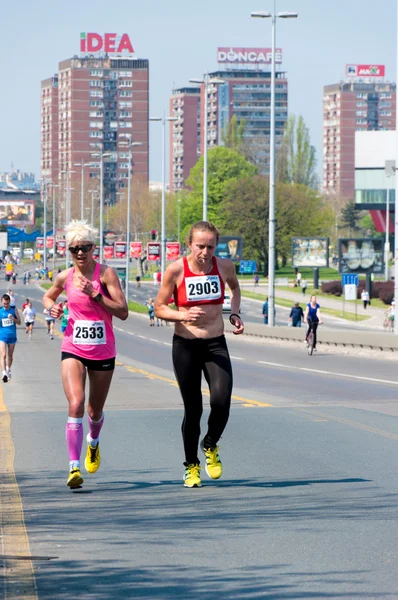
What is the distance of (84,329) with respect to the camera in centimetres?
878

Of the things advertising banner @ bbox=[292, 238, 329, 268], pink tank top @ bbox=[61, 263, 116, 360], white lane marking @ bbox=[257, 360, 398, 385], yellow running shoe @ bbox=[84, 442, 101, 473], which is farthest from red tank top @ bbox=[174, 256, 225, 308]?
advertising banner @ bbox=[292, 238, 329, 268]

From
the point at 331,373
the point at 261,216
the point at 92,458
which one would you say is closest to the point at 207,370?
the point at 92,458

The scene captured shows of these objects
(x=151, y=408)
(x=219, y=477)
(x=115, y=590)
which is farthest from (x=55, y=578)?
Answer: (x=151, y=408)

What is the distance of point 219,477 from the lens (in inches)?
365

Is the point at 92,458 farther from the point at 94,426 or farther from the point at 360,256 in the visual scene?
the point at 360,256

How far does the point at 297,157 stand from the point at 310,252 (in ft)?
253

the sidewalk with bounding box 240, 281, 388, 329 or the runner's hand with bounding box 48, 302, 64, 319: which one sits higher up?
the runner's hand with bounding box 48, 302, 64, 319

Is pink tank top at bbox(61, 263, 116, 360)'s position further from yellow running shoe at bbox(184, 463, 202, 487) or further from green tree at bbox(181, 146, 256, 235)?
green tree at bbox(181, 146, 256, 235)

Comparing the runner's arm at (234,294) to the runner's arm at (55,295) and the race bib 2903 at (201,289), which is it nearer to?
the race bib 2903 at (201,289)

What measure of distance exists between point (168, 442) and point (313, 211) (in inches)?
4983

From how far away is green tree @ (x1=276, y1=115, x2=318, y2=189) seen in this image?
564ft

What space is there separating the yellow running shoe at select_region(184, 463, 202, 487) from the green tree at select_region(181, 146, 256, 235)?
444 feet

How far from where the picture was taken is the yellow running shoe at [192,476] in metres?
8.92

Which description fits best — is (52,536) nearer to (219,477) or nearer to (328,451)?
(219,477)
